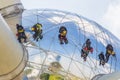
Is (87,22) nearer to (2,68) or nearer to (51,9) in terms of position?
(51,9)

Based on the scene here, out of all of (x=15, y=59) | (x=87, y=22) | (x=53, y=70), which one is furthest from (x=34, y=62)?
(x=87, y=22)

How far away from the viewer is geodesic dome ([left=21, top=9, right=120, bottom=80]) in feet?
23.6

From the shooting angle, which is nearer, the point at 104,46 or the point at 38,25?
the point at 38,25

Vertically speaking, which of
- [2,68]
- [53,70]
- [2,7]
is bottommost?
[2,7]

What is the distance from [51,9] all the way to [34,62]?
2.55 metres

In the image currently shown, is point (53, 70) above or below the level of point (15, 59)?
below

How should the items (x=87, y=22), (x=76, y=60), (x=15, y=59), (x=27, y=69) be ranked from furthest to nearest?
(x=87, y=22)
(x=76, y=60)
(x=27, y=69)
(x=15, y=59)

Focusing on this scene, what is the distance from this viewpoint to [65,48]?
755 cm

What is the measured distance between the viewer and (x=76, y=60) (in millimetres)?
7484

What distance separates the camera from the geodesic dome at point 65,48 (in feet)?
23.6

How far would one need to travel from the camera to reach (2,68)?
5.75 m

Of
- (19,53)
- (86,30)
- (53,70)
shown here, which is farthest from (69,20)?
(19,53)

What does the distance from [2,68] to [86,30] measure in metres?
3.16

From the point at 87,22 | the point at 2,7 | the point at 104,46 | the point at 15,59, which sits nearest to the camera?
the point at 15,59
